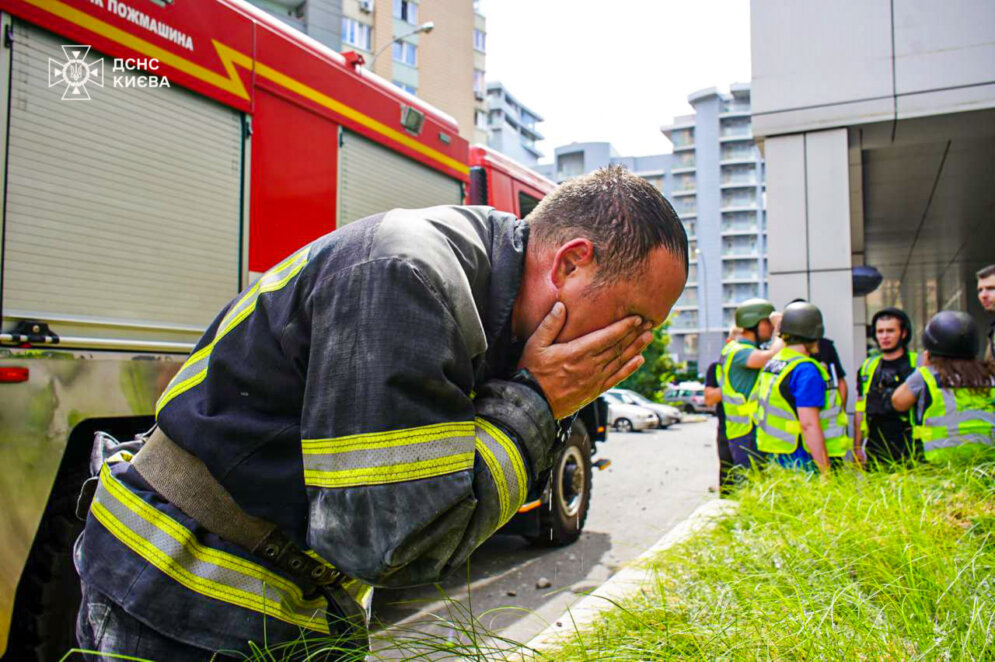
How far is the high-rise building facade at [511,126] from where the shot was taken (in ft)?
237

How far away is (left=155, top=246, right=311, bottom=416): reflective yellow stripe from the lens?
129 centimetres

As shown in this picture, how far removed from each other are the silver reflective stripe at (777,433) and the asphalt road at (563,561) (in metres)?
0.57

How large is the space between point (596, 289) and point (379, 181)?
3771 millimetres

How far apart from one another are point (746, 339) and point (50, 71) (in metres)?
5.37

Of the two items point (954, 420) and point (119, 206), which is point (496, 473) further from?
point (954, 420)

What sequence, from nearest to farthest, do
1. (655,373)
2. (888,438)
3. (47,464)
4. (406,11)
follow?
(47,464), (888,438), (655,373), (406,11)

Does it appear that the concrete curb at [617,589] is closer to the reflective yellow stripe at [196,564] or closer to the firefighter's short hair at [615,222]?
the reflective yellow stripe at [196,564]

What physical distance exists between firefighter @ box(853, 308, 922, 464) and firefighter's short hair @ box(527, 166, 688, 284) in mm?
4338

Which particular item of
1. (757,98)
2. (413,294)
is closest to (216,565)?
(413,294)

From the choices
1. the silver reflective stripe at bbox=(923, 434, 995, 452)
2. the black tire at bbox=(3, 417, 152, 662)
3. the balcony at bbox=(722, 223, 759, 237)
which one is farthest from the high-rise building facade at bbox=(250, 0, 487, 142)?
the balcony at bbox=(722, 223, 759, 237)

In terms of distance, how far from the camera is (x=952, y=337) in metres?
4.38

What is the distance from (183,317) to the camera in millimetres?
3535

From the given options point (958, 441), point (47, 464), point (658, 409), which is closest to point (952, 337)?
point (958, 441)

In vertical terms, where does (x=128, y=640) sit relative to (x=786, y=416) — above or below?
below
